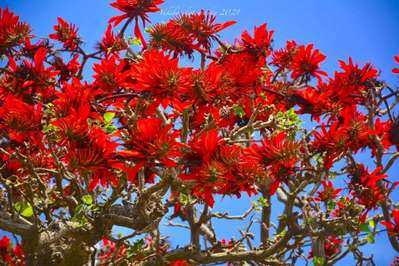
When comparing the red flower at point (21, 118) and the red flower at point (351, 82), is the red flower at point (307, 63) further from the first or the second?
the red flower at point (21, 118)

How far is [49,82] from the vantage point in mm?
2508

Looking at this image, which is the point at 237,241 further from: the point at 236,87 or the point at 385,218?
the point at 236,87

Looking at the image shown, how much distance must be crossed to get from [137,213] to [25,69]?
2.86ft

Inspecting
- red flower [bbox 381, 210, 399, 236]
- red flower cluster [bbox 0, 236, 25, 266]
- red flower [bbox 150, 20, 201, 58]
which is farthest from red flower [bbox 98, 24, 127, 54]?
red flower [bbox 381, 210, 399, 236]

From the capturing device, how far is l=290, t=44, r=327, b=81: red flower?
3.20 m

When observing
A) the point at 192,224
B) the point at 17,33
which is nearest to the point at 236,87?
the point at 17,33

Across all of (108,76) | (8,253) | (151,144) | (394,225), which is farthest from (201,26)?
(8,253)

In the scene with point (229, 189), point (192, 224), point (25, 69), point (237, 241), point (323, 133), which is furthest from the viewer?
point (192, 224)

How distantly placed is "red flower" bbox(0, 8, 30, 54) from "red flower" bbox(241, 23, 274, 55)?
1.12 m

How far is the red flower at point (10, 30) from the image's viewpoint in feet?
8.21

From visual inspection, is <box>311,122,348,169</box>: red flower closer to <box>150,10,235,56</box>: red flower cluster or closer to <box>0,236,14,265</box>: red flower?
<box>150,10,235,56</box>: red flower cluster

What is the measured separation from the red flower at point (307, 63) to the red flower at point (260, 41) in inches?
19.5

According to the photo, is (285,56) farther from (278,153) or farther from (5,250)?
(5,250)

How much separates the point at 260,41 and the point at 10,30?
4.07 ft
